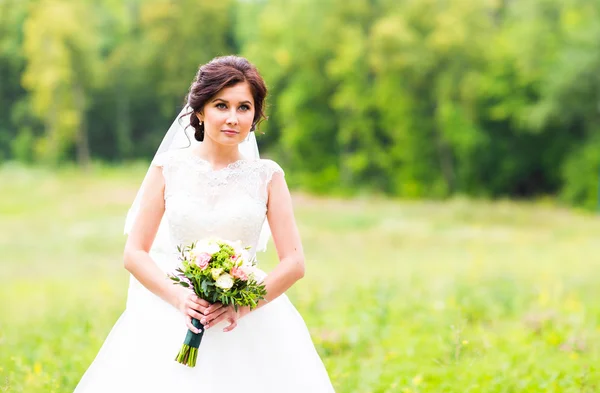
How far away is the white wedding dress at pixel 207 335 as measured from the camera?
350cm

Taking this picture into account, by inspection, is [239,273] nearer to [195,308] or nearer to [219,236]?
[195,308]

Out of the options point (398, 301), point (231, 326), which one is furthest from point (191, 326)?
point (398, 301)

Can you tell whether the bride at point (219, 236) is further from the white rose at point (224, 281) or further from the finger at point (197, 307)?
the white rose at point (224, 281)

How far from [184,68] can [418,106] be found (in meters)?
17.6

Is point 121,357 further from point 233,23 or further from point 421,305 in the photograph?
point 233,23

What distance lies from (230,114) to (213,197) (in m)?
0.43

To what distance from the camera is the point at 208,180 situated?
363cm

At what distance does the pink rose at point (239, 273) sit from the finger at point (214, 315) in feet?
0.67

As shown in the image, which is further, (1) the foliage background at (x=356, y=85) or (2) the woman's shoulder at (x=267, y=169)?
(1) the foliage background at (x=356, y=85)

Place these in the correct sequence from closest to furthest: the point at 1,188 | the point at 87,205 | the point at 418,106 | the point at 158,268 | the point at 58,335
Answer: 1. the point at 158,268
2. the point at 58,335
3. the point at 87,205
4. the point at 1,188
5. the point at 418,106

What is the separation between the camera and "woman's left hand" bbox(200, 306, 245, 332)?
127 inches

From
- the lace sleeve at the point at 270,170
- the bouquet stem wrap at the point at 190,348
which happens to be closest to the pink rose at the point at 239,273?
the bouquet stem wrap at the point at 190,348

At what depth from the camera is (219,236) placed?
11.7 feet

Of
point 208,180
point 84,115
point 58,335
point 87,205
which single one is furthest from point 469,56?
point 208,180
